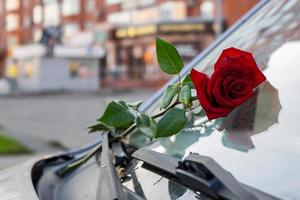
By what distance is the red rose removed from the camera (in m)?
1.54

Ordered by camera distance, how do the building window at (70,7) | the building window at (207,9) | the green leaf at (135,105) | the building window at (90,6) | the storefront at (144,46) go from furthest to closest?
the building window at (70,7)
the building window at (90,6)
the building window at (207,9)
the storefront at (144,46)
the green leaf at (135,105)

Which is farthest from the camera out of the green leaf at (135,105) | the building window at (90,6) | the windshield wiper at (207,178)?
the building window at (90,6)

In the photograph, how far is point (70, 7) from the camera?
63094mm

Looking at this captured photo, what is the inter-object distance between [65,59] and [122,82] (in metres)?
4.82

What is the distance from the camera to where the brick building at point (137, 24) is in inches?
1690

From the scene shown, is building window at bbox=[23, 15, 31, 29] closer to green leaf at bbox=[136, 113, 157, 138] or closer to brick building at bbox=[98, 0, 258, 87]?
brick building at bbox=[98, 0, 258, 87]

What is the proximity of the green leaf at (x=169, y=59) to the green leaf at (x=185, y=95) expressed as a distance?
6 centimetres

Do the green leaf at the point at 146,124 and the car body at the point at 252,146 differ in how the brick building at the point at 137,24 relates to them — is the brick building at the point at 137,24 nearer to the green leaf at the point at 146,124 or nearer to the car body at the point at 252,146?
the car body at the point at 252,146

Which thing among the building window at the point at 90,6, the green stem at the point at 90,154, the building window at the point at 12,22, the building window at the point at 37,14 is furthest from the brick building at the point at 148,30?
the green stem at the point at 90,154

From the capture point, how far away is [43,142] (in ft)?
37.3

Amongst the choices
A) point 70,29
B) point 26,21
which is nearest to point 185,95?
point 70,29

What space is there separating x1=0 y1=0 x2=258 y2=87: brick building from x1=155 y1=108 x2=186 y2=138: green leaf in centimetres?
3211

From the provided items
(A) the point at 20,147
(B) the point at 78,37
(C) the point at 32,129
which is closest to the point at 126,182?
(A) the point at 20,147

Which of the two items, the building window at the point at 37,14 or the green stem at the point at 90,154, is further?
the building window at the point at 37,14
